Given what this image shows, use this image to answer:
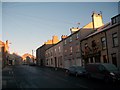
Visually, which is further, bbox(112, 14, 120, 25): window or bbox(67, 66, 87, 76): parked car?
bbox(112, 14, 120, 25): window

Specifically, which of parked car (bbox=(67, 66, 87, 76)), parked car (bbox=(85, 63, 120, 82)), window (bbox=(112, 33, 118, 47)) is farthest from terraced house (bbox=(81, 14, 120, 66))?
parked car (bbox=(85, 63, 120, 82))

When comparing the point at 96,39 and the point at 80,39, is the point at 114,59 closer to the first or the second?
the point at 96,39

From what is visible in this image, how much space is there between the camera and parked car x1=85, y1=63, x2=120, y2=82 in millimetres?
18842

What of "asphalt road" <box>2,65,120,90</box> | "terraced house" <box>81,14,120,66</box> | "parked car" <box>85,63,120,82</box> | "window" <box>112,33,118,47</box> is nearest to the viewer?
"asphalt road" <box>2,65,120,90</box>

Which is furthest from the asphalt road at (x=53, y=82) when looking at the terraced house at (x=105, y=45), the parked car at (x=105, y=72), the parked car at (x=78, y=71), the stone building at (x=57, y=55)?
the stone building at (x=57, y=55)

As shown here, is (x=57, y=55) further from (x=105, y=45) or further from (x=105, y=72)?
(x=105, y=72)

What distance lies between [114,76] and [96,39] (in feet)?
48.2

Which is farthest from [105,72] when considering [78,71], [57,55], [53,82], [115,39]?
[57,55]

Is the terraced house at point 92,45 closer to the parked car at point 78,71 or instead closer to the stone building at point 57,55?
the stone building at point 57,55

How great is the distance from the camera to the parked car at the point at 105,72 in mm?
18842

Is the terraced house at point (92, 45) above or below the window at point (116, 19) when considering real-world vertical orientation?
below

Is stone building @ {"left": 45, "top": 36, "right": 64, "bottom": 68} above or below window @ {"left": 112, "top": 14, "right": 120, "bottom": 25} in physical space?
below

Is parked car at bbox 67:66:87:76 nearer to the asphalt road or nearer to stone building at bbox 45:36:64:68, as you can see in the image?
the asphalt road

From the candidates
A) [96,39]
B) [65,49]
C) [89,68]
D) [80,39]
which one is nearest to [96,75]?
[89,68]
